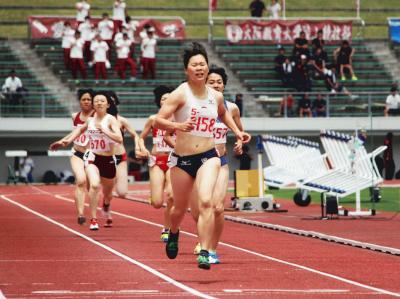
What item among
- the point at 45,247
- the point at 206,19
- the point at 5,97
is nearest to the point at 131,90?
the point at 5,97

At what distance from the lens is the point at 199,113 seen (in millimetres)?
13523

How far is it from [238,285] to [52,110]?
1358 inches

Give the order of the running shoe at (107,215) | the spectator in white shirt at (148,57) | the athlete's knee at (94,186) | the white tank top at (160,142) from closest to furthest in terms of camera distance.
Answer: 1. the white tank top at (160,142)
2. the athlete's knee at (94,186)
3. the running shoe at (107,215)
4. the spectator in white shirt at (148,57)

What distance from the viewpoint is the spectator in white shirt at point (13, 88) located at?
44.9 meters

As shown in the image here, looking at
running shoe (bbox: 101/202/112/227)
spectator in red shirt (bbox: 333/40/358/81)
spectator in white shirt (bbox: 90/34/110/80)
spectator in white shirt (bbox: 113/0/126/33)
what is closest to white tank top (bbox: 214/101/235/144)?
running shoe (bbox: 101/202/112/227)

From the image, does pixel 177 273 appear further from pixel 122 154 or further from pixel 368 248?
pixel 122 154

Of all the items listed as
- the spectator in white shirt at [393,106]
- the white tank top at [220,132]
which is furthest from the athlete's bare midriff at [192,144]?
the spectator in white shirt at [393,106]

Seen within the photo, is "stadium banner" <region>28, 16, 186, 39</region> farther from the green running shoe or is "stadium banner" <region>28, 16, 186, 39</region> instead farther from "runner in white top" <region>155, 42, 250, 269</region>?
the green running shoe

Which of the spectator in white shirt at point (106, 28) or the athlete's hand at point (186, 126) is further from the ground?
the spectator in white shirt at point (106, 28)

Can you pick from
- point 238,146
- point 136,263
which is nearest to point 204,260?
point 136,263

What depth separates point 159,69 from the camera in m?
52.6

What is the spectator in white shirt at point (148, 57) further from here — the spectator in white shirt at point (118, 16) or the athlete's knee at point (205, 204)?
the athlete's knee at point (205, 204)

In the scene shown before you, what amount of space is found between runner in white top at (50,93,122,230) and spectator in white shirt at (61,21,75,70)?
2914 cm

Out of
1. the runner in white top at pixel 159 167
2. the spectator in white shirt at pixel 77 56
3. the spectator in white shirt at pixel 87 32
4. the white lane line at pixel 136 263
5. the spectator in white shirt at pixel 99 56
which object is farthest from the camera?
the spectator in white shirt at pixel 87 32
